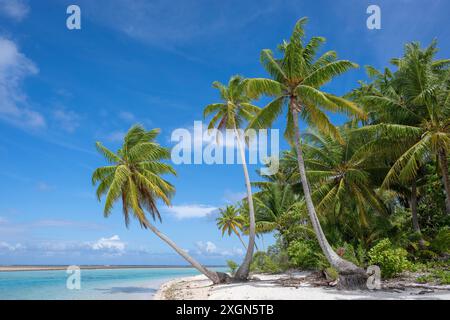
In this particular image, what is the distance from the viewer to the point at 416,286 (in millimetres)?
13742

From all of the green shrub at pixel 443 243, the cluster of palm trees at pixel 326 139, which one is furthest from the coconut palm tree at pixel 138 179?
the green shrub at pixel 443 243

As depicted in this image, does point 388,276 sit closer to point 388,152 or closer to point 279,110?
point 388,152

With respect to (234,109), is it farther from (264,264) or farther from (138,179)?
(264,264)

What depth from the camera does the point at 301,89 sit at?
16.0 m

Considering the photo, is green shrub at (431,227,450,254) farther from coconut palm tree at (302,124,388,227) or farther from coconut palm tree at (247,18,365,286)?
coconut palm tree at (247,18,365,286)

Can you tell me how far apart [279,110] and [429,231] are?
13.3 m

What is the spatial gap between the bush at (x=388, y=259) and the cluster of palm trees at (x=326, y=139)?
6.80 ft

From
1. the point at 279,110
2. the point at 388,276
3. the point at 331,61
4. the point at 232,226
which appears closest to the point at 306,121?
the point at 279,110

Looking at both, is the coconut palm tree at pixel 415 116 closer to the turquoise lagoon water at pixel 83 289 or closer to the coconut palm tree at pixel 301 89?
the coconut palm tree at pixel 301 89

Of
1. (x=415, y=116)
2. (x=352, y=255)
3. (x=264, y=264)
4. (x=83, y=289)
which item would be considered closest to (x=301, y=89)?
(x=415, y=116)

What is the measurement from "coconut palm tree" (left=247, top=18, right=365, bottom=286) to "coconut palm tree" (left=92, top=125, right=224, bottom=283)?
6.54 m

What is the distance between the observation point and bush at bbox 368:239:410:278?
49.2ft

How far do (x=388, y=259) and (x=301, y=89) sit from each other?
8.30 metres

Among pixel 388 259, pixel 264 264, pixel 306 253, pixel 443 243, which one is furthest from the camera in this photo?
pixel 264 264
